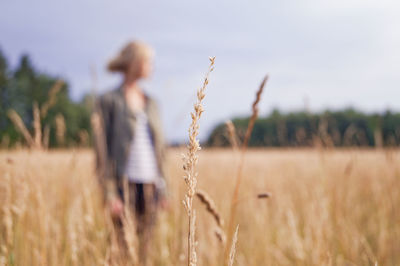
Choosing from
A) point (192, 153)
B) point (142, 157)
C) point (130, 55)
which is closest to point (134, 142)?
point (142, 157)

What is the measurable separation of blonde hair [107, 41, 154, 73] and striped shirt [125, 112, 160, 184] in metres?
0.45

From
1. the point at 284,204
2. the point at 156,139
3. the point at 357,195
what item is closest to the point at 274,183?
the point at 284,204

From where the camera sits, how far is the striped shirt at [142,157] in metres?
2.29

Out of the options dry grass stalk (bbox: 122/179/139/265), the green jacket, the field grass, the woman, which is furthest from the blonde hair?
dry grass stalk (bbox: 122/179/139/265)

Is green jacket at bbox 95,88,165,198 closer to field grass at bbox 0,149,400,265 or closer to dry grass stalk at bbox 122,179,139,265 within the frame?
field grass at bbox 0,149,400,265

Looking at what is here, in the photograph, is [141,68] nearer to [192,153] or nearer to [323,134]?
[323,134]

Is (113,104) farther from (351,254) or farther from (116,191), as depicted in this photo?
(351,254)

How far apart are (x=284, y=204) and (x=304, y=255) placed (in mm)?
1608

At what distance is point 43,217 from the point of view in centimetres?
89

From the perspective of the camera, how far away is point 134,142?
235 cm

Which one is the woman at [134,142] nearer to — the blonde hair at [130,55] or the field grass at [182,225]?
the blonde hair at [130,55]

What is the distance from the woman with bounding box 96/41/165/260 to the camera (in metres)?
2.24

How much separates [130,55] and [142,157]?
85 centimetres

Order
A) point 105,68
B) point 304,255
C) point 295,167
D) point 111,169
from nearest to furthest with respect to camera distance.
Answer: point 304,255 → point 111,169 → point 105,68 → point 295,167
